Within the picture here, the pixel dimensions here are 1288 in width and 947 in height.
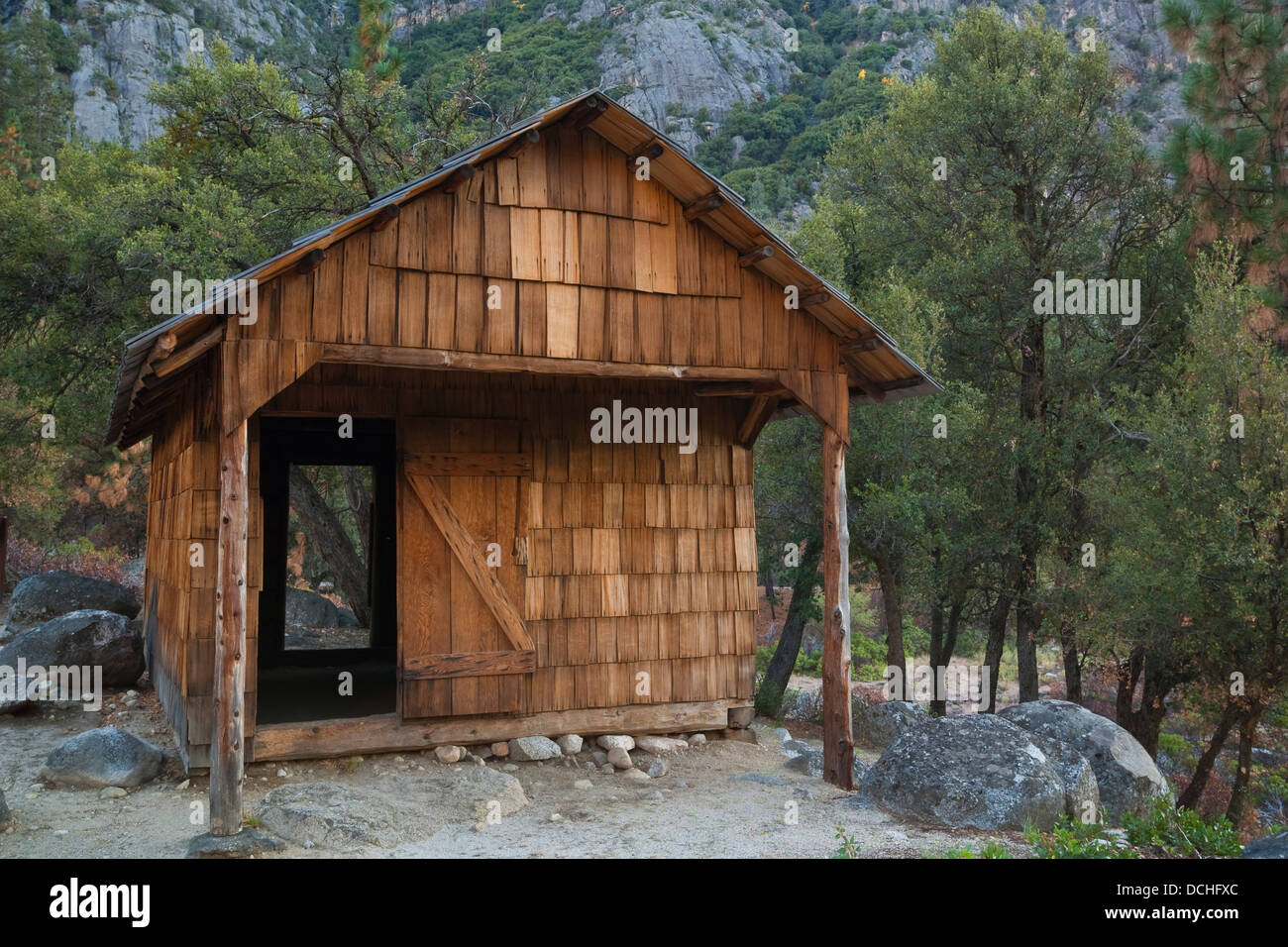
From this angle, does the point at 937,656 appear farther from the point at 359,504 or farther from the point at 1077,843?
the point at 1077,843

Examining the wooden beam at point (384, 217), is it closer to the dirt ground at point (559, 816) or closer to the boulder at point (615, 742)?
the dirt ground at point (559, 816)

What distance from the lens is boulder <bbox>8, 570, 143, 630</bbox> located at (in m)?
14.3

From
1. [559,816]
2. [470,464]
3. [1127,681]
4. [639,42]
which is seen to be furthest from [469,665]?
[639,42]

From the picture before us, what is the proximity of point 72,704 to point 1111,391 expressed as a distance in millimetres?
16753

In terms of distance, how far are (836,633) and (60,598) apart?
11849 mm

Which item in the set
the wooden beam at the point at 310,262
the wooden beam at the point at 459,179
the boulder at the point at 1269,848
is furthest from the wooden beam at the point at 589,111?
the boulder at the point at 1269,848

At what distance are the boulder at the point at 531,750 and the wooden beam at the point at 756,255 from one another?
15.6 ft

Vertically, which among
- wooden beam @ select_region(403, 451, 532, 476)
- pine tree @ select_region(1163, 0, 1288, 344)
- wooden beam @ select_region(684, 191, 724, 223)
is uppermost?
pine tree @ select_region(1163, 0, 1288, 344)

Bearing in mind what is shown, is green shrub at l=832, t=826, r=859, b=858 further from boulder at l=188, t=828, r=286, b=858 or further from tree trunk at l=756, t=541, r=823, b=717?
tree trunk at l=756, t=541, r=823, b=717

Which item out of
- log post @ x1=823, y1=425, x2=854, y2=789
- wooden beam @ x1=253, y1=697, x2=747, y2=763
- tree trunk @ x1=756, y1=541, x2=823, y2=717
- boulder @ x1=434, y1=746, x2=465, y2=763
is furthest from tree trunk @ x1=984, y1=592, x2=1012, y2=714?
boulder @ x1=434, y1=746, x2=465, y2=763

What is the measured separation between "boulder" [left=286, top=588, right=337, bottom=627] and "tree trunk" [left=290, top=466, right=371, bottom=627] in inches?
79.1

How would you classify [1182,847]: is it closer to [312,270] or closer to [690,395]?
[690,395]

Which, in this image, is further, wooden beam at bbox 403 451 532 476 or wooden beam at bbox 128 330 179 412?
wooden beam at bbox 403 451 532 476

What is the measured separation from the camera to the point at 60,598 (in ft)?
47.9
